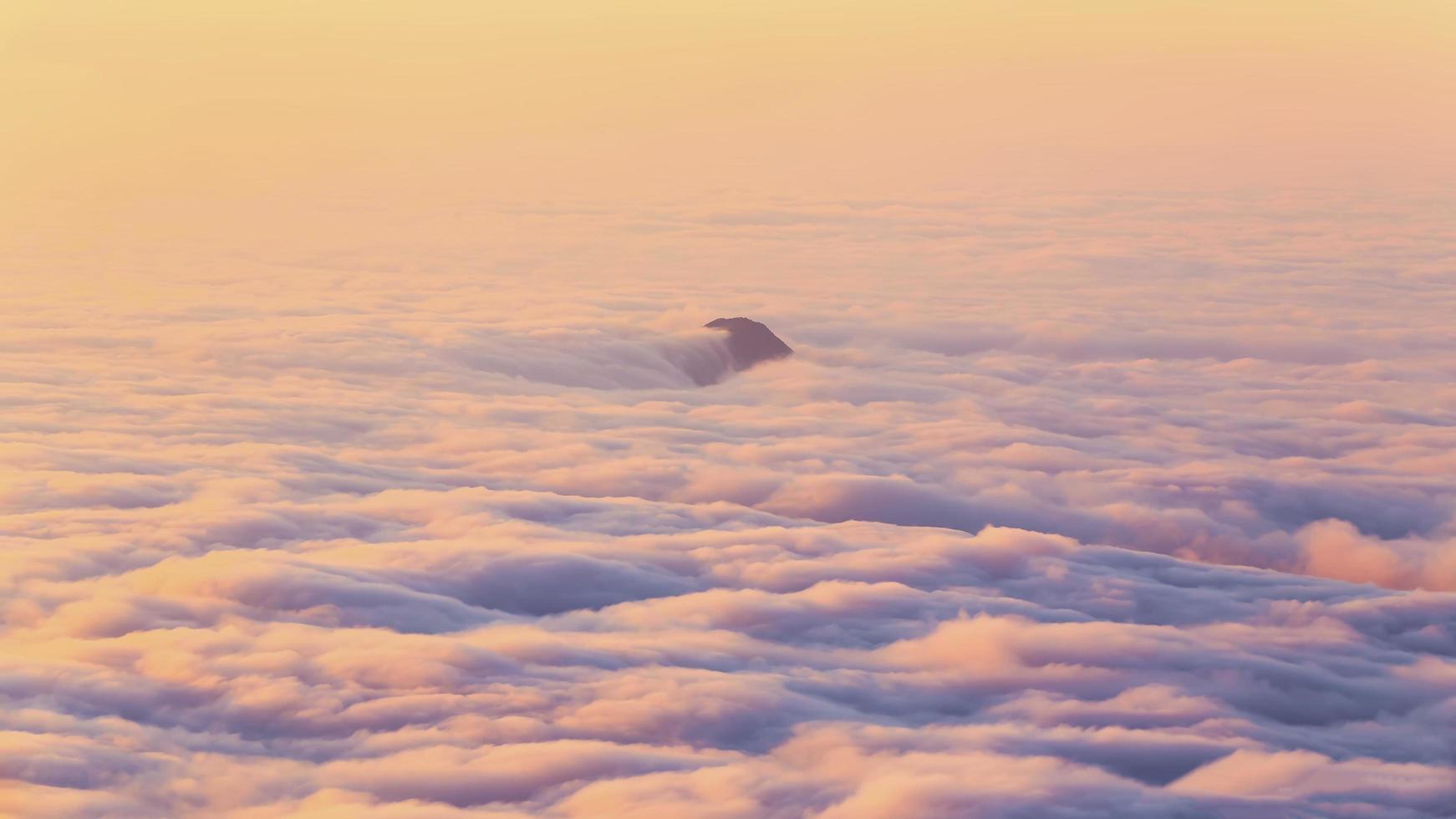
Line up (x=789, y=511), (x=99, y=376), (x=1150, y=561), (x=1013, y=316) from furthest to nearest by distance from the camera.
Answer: (x=1013, y=316) → (x=99, y=376) → (x=789, y=511) → (x=1150, y=561)

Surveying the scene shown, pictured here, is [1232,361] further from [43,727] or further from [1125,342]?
[43,727]

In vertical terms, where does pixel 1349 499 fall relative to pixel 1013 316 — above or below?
below

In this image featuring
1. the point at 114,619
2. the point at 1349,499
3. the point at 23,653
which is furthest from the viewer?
the point at 1349,499

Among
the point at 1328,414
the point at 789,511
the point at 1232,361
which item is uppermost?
the point at 1232,361

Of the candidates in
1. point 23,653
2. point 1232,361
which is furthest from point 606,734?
point 1232,361

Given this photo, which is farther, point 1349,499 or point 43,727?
point 1349,499

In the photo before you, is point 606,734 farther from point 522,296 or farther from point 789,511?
point 522,296

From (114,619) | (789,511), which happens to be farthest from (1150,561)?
(114,619)
